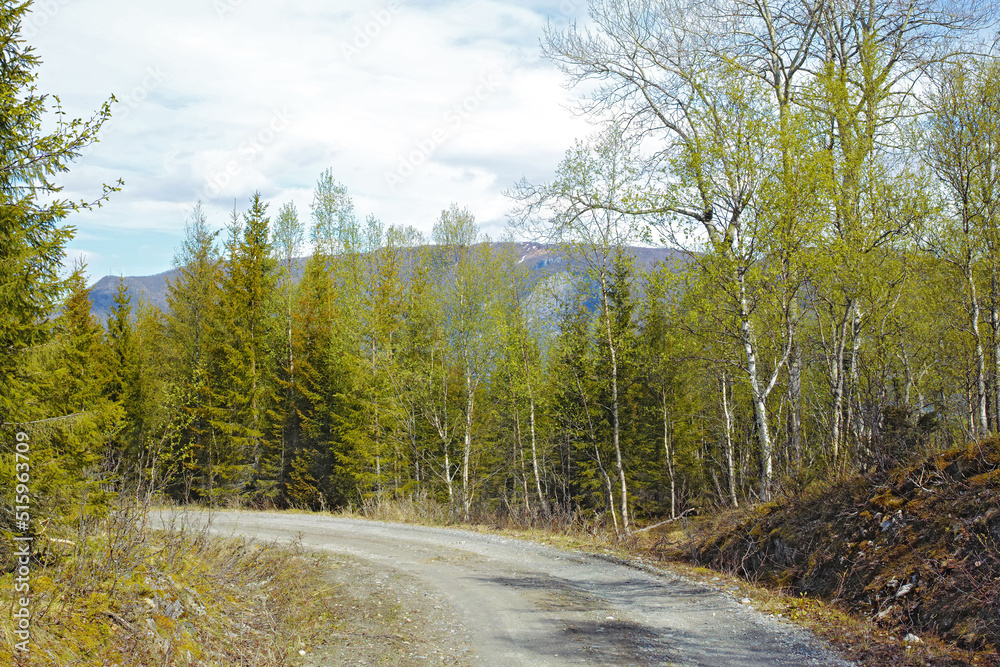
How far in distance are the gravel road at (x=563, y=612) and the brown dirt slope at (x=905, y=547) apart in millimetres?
1062

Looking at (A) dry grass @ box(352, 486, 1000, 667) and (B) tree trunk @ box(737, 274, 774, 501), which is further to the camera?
(B) tree trunk @ box(737, 274, 774, 501)

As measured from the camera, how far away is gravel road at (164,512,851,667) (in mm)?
6004

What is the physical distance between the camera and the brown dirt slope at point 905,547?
19.4ft

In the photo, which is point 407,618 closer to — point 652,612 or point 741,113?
point 652,612

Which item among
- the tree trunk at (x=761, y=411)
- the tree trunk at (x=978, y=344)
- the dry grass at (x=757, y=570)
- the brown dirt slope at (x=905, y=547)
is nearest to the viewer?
the dry grass at (x=757, y=570)

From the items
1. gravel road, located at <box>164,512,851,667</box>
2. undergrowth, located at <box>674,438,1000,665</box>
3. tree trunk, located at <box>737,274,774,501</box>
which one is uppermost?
tree trunk, located at <box>737,274,774,501</box>

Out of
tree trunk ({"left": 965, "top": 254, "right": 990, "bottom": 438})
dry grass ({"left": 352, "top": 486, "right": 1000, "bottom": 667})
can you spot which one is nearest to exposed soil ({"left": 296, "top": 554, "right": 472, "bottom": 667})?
dry grass ({"left": 352, "top": 486, "right": 1000, "bottom": 667})

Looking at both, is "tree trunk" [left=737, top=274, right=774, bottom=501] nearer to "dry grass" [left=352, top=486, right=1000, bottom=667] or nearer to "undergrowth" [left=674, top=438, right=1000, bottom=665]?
"dry grass" [left=352, top=486, right=1000, bottom=667]

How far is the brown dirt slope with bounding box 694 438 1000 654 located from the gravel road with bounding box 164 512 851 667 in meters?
1.06

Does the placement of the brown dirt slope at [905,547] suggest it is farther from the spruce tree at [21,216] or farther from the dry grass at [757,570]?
the spruce tree at [21,216]

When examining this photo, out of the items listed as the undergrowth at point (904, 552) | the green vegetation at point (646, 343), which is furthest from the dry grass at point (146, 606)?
the undergrowth at point (904, 552)

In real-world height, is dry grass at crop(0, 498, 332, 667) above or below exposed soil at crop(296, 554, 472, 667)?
above

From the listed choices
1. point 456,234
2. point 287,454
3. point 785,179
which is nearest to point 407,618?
point 785,179

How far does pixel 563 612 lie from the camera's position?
7.55 meters
